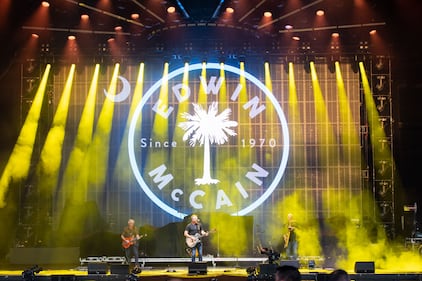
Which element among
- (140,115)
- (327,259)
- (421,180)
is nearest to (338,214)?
(327,259)

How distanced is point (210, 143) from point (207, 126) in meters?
0.45

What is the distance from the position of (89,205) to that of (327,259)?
627 centimetres

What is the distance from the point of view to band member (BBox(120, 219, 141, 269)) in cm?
1644

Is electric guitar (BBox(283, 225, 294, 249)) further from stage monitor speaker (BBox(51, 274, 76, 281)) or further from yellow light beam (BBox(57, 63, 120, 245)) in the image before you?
stage monitor speaker (BBox(51, 274, 76, 281))

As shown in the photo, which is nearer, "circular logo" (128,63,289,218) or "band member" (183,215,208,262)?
"band member" (183,215,208,262)

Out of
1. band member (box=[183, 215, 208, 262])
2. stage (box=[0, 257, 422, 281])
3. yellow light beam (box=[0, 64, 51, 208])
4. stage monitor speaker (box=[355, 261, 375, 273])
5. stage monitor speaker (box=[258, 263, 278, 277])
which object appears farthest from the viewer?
yellow light beam (box=[0, 64, 51, 208])

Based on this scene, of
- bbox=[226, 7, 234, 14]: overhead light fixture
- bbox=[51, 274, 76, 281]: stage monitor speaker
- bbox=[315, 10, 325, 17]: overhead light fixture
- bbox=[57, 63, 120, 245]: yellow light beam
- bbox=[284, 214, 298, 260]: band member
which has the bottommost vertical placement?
bbox=[51, 274, 76, 281]: stage monitor speaker

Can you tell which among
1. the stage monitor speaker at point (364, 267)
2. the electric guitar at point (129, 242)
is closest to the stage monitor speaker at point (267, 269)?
the stage monitor speaker at point (364, 267)

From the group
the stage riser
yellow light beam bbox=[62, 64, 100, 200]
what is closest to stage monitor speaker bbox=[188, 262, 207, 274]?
the stage riser

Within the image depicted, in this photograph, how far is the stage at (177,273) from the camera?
1338 cm

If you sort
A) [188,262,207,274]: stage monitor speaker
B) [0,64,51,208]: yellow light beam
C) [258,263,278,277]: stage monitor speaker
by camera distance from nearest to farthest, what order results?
[258,263,278,277]: stage monitor speaker → [188,262,207,274]: stage monitor speaker → [0,64,51,208]: yellow light beam

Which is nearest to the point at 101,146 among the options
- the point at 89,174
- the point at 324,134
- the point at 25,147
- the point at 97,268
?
the point at 89,174

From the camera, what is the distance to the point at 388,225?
17.1 meters

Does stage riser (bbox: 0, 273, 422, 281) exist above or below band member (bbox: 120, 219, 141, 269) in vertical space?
below
